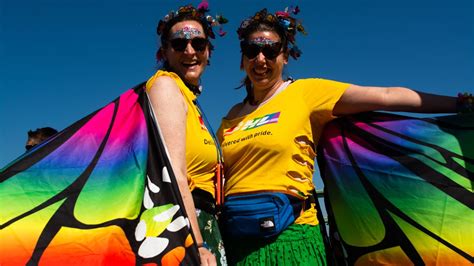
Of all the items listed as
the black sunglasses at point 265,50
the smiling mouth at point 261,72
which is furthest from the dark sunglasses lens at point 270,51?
the smiling mouth at point 261,72

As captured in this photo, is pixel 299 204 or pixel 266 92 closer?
pixel 299 204

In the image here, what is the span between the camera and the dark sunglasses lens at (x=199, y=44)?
135 inches

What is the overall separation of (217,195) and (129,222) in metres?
0.61

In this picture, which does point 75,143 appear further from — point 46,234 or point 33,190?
point 46,234

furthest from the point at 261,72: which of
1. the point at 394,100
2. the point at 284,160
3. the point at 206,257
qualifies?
the point at 206,257

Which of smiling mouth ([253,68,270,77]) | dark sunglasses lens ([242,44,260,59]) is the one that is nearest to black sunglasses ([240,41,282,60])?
dark sunglasses lens ([242,44,260,59])

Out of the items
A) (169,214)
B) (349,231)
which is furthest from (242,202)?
(349,231)

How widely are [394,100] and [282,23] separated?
3.74 ft

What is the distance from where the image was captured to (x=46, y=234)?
2676mm

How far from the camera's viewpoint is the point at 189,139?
286cm

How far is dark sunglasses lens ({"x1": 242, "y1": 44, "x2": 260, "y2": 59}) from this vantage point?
3600 millimetres

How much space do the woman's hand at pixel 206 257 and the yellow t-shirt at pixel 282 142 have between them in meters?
0.58

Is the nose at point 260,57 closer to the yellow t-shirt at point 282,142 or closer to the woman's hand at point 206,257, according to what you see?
the yellow t-shirt at point 282,142

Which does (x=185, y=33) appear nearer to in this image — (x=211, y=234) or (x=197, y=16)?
(x=197, y=16)
